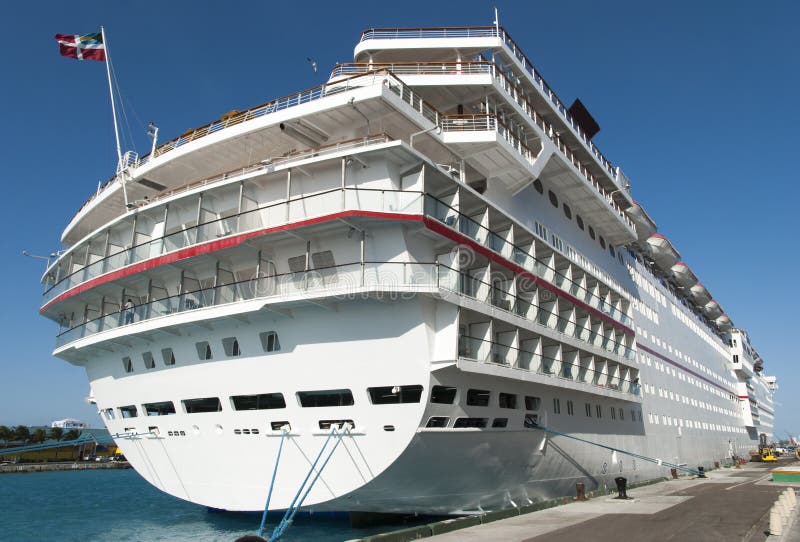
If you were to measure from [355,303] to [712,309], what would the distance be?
204 feet

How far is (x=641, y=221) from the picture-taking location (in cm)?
3825

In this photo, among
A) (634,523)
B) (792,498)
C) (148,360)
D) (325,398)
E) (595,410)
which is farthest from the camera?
(595,410)

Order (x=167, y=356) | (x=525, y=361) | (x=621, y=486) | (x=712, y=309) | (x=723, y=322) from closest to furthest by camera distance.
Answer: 1. (x=167, y=356)
2. (x=525, y=361)
3. (x=621, y=486)
4. (x=712, y=309)
5. (x=723, y=322)

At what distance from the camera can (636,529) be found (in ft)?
49.3

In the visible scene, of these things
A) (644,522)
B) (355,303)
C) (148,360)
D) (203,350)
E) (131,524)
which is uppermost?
(355,303)

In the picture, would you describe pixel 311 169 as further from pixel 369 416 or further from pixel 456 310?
pixel 369 416

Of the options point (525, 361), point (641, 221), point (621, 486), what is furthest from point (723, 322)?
point (525, 361)

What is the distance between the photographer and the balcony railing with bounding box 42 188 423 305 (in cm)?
1498

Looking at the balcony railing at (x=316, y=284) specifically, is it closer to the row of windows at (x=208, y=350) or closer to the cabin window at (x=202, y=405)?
the row of windows at (x=208, y=350)

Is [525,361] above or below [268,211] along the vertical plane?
below

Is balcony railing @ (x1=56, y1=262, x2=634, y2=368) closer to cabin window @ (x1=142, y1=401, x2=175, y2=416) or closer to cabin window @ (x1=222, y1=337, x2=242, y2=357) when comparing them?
cabin window @ (x1=222, y1=337, x2=242, y2=357)

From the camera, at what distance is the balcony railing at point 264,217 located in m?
15.0

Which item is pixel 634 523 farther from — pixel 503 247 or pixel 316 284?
pixel 316 284

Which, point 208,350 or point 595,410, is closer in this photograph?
point 208,350
